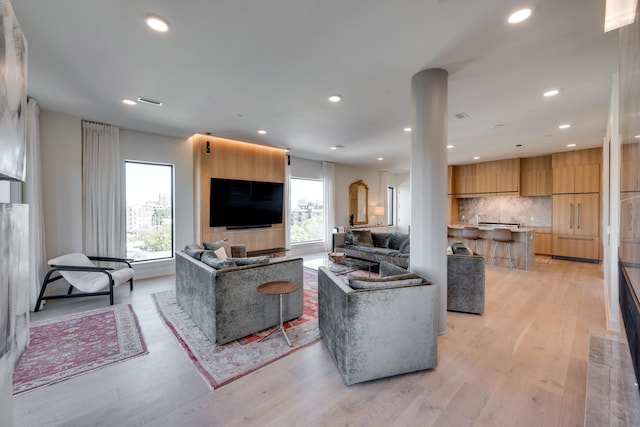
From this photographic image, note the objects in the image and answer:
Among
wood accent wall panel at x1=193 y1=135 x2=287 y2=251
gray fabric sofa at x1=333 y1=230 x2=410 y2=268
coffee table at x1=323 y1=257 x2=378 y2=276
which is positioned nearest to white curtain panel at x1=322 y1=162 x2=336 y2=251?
gray fabric sofa at x1=333 y1=230 x2=410 y2=268

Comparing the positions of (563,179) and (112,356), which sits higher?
(563,179)

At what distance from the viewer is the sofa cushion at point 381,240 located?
659 cm

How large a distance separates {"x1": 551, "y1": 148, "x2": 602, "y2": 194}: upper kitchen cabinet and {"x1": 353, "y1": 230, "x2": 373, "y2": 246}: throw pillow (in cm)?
522

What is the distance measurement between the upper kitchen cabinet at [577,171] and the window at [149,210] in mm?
9586

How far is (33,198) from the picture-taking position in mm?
3740

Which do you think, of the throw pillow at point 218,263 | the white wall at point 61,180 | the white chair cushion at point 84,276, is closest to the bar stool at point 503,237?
the throw pillow at point 218,263

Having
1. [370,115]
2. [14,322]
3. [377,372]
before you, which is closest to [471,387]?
[377,372]

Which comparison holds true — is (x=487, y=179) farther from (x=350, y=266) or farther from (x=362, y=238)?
(x=350, y=266)

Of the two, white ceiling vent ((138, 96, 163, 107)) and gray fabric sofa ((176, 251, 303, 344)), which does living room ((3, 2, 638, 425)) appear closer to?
gray fabric sofa ((176, 251, 303, 344))

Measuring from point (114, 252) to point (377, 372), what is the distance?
16.6 ft

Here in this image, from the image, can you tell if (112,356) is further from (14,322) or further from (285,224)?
(285,224)

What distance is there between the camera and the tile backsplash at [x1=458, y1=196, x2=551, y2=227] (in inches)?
306

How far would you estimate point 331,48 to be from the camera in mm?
2498

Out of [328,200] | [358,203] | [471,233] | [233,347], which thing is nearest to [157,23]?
[233,347]
